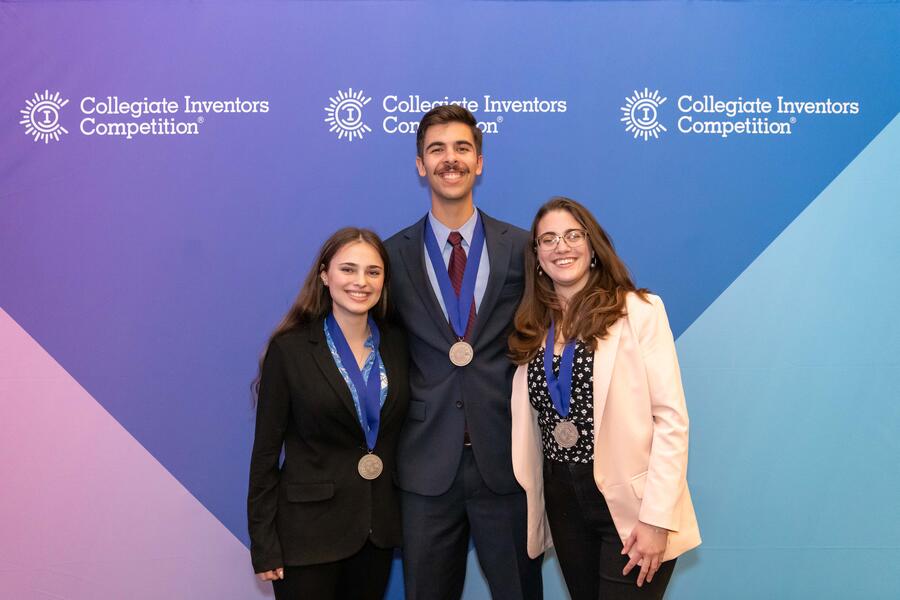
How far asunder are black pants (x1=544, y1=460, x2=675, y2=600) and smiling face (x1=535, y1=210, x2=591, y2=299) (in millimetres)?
605

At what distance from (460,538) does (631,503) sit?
727 millimetres

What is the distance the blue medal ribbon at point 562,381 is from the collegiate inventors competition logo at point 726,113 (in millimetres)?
1662

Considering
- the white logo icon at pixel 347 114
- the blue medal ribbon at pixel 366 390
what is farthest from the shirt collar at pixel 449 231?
the white logo icon at pixel 347 114

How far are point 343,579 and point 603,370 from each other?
114cm

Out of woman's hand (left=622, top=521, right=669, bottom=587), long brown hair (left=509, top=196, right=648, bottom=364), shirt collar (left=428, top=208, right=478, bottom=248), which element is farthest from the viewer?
shirt collar (left=428, top=208, right=478, bottom=248)

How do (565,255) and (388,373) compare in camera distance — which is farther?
(388,373)

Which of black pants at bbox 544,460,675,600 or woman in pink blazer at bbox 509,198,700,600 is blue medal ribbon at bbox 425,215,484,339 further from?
black pants at bbox 544,460,675,600

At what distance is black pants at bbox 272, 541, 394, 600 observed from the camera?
2.20 m

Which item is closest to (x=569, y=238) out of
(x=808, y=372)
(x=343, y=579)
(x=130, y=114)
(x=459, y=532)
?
(x=459, y=532)

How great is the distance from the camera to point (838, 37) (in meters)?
→ 3.36

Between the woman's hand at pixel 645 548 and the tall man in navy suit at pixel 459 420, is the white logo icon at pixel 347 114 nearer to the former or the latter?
the tall man in navy suit at pixel 459 420

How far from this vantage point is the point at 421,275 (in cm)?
252

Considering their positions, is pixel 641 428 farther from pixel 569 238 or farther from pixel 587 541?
pixel 569 238

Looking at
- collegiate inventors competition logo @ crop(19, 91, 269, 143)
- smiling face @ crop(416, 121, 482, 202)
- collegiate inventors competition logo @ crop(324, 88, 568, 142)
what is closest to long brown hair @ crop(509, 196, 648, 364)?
smiling face @ crop(416, 121, 482, 202)
